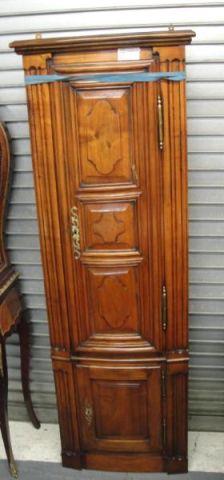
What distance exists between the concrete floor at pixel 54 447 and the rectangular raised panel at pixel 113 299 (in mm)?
837

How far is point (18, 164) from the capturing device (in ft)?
8.68

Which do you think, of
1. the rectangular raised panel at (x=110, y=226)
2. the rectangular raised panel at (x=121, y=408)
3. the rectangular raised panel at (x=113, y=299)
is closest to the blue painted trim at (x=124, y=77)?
the rectangular raised panel at (x=110, y=226)

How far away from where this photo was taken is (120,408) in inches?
95.3

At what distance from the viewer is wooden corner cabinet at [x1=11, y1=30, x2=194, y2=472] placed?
1.99 metres

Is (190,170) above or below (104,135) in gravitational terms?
below

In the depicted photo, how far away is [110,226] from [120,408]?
85 centimetres

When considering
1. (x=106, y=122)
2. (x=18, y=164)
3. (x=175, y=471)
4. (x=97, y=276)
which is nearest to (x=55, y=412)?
(x=175, y=471)

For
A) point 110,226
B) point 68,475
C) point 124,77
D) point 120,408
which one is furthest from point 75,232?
point 68,475

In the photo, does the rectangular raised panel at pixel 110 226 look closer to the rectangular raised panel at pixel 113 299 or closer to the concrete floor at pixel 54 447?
the rectangular raised panel at pixel 113 299

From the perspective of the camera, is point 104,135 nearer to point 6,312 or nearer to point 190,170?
point 190,170

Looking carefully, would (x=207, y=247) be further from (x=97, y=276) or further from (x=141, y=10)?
(x=141, y=10)

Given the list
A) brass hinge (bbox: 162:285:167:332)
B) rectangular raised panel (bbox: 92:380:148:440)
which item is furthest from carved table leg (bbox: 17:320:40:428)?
brass hinge (bbox: 162:285:167:332)

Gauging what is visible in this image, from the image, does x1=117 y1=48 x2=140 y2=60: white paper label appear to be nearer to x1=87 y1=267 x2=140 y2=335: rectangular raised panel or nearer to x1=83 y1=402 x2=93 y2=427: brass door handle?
x1=87 y1=267 x2=140 y2=335: rectangular raised panel

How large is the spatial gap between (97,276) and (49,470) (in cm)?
108
